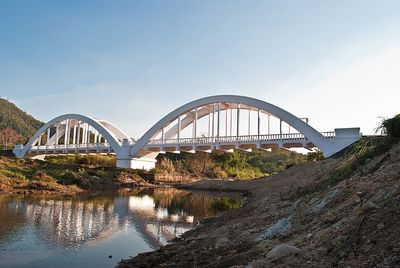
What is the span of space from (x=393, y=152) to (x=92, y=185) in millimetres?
28395

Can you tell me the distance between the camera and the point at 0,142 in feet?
277

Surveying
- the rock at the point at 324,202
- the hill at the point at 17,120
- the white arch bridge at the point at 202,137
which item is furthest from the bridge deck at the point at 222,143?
the hill at the point at 17,120

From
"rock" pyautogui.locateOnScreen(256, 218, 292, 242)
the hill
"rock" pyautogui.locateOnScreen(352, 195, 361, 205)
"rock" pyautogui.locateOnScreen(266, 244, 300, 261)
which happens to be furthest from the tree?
"rock" pyautogui.locateOnScreen(266, 244, 300, 261)

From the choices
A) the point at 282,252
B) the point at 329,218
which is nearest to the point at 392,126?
the point at 329,218

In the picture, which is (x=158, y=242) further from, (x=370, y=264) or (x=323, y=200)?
(x=370, y=264)

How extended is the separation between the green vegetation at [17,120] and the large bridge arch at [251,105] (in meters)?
62.5

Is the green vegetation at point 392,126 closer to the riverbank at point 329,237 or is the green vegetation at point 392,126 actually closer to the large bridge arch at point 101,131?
the riverbank at point 329,237

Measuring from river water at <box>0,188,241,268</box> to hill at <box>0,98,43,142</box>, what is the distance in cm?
9213

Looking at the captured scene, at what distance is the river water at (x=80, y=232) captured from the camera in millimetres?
8992

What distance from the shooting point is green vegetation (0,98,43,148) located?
109m

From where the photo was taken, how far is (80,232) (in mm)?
12117

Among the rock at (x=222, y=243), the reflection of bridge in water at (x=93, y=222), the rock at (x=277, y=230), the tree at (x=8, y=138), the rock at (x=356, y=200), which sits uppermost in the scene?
the tree at (x=8, y=138)

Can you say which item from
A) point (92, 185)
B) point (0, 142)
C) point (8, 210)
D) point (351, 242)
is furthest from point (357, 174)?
point (0, 142)

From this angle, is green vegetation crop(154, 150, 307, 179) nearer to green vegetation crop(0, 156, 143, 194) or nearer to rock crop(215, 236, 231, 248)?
green vegetation crop(0, 156, 143, 194)
